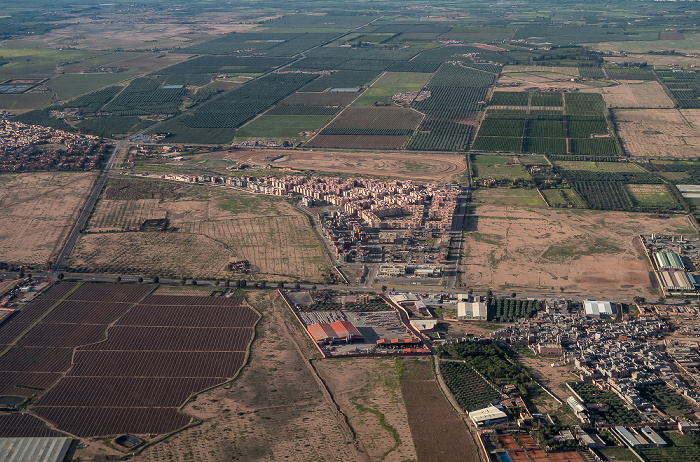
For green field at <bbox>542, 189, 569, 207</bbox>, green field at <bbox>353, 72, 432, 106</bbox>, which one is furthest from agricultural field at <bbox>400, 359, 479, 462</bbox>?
green field at <bbox>353, 72, 432, 106</bbox>

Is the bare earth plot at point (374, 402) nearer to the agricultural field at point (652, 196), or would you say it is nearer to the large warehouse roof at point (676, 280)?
the large warehouse roof at point (676, 280)

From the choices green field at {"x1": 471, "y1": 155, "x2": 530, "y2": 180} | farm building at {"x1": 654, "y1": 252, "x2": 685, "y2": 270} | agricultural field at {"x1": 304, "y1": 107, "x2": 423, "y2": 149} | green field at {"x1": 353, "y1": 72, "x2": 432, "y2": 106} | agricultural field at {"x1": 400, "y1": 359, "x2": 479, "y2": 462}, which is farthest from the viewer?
green field at {"x1": 353, "y1": 72, "x2": 432, "y2": 106}

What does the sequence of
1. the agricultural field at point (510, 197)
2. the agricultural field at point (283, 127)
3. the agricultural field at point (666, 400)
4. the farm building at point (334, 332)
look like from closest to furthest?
the agricultural field at point (666, 400) < the farm building at point (334, 332) < the agricultural field at point (510, 197) < the agricultural field at point (283, 127)

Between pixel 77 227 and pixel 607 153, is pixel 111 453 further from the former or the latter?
pixel 607 153

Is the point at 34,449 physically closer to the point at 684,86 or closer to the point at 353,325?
the point at 353,325

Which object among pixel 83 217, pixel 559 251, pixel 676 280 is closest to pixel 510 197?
pixel 559 251

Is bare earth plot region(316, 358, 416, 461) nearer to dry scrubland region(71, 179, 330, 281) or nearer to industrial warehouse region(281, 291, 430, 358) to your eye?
industrial warehouse region(281, 291, 430, 358)

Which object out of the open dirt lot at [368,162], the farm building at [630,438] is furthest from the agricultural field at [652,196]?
the farm building at [630,438]
